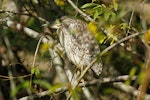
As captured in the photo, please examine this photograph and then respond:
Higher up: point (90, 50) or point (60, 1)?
point (60, 1)

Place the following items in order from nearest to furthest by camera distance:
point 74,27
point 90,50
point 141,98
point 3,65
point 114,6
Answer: point 141,98
point 114,6
point 90,50
point 74,27
point 3,65

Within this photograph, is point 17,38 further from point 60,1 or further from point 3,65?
point 60,1

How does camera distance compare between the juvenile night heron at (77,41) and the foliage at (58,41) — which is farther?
the juvenile night heron at (77,41)

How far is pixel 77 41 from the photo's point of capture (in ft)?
12.1

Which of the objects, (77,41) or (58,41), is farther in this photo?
(58,41)

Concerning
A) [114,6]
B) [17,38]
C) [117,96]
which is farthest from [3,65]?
[114,6]

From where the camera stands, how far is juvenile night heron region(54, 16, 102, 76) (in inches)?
139

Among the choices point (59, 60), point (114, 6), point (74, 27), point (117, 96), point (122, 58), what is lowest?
point (117, 96)

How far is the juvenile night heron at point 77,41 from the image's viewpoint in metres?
3.52

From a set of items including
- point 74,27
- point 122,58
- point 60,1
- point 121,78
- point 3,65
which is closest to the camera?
point 121,78

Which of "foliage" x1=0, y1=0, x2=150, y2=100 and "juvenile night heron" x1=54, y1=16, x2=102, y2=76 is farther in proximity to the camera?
"juvenile night heron" x1=54, y1=16, x2=102, y2=76

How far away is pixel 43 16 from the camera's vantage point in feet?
Answer: 14.2

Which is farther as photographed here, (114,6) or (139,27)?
(139,27)

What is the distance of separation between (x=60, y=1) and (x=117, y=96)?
222 centimetres
